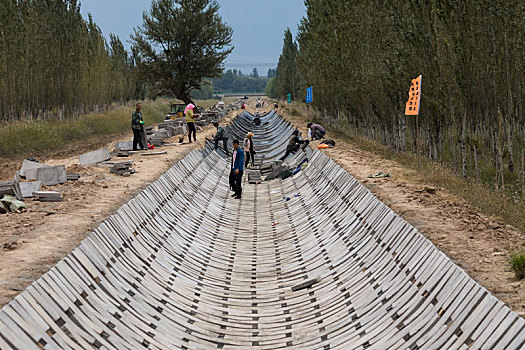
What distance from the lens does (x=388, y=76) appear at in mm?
22328

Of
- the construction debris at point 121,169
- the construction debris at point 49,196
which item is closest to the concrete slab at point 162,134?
the construction debris at point 121,169

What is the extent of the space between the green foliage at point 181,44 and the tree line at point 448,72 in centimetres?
2360

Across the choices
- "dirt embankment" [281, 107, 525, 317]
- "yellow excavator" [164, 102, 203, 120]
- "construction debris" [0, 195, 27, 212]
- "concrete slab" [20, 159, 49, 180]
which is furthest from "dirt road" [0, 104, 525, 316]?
"yellow excavator" [164, 102, 203, 120]

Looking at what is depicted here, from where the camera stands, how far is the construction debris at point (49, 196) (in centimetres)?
1273

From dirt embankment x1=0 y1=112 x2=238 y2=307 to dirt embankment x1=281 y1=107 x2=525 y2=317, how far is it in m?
4.99

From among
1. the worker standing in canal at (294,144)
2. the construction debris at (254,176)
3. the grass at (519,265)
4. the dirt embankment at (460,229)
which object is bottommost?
the construction debris at (254,176)

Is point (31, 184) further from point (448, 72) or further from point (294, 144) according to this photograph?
point (294, 144)

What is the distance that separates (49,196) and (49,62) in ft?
63.9

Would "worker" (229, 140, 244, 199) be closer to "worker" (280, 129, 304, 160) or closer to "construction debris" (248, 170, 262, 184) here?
"construction debris" (248, 170, 262, 184)

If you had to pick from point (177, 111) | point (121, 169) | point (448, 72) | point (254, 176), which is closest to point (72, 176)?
point (121, 169)

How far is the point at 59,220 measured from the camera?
1040 centimetres

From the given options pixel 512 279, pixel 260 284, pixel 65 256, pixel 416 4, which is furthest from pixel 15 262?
pixel 416 4

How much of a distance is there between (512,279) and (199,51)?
46.2m

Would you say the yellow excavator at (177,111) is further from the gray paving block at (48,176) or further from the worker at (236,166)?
the gray paving block at (48,176)
